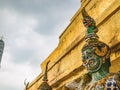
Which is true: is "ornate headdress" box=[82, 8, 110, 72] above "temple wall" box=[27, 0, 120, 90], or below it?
below

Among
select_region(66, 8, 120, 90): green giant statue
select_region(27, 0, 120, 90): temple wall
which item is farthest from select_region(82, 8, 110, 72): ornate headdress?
select_region(27, 0, 120, 90): temple wall

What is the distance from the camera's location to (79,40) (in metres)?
5.71

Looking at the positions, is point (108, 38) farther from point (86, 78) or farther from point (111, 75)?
point (111, 75)

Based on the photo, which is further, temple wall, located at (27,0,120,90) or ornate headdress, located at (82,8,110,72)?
temple wall, located at (27,0,120,90)

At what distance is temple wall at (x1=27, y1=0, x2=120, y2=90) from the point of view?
439 cm

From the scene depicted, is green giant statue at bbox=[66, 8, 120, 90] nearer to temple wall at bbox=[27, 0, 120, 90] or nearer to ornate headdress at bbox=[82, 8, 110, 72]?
A: ornate headdress at bbox=[82, 8, 110, 72]

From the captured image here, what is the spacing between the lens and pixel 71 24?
7.10 metres

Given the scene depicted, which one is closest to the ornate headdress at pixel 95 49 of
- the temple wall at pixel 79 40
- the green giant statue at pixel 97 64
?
the green giant statue at pixel 97 64

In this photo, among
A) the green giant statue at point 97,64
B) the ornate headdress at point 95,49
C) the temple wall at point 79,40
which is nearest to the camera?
the green giant statue at point 97,64

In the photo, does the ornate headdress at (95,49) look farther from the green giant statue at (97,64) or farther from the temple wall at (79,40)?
the temple wall at (79,40)

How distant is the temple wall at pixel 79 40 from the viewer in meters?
4.39

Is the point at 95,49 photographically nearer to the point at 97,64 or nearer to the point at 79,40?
the point at 97,64


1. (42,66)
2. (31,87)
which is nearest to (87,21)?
(42,66)

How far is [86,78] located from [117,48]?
94 cm
